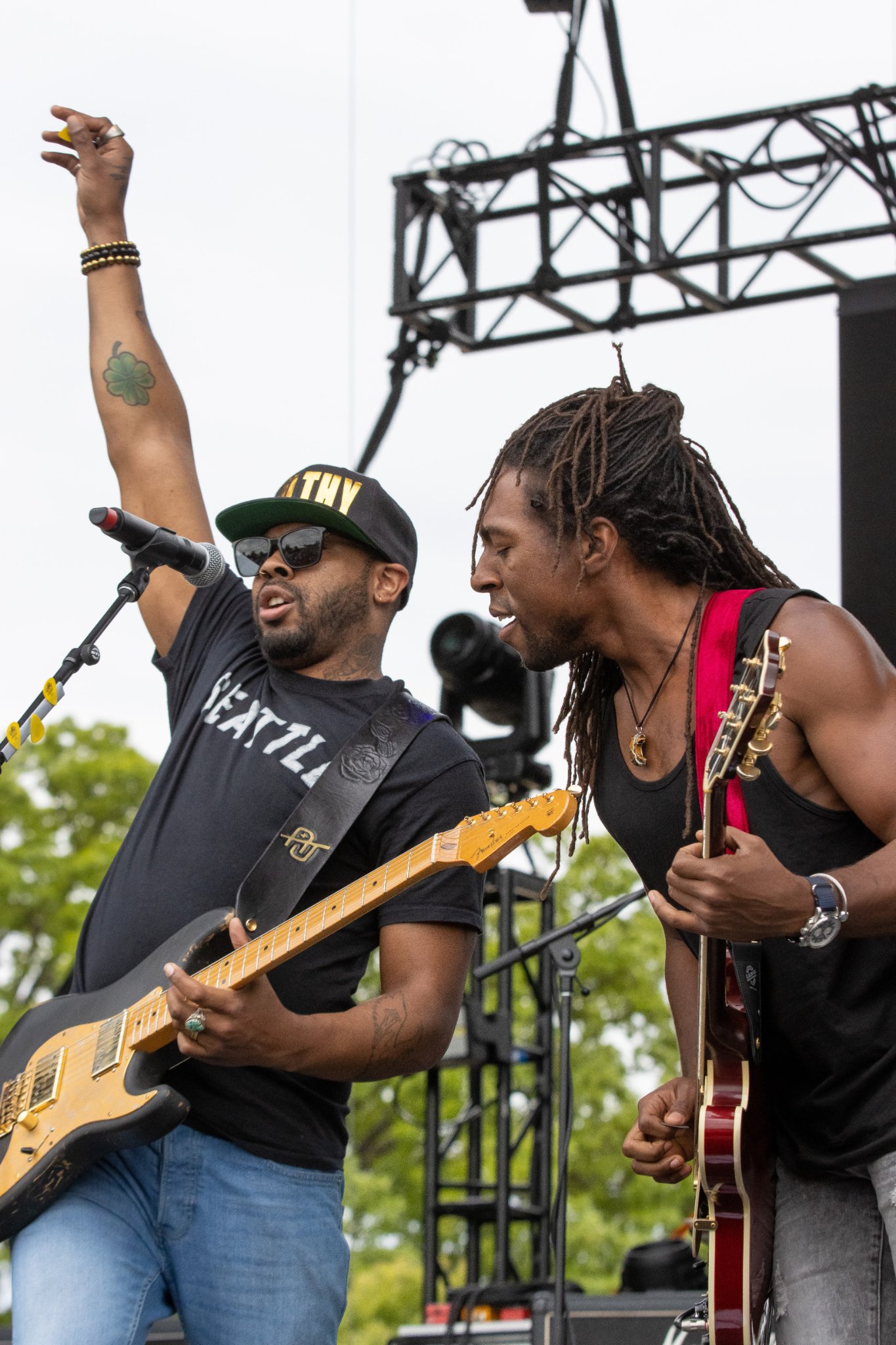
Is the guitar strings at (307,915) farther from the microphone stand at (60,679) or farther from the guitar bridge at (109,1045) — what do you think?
the microphone stand at (60,679)

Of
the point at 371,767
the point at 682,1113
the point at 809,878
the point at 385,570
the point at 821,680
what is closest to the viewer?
the point at 809,878

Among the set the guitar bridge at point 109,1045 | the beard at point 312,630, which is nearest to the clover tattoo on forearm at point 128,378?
the beard at point 312,630

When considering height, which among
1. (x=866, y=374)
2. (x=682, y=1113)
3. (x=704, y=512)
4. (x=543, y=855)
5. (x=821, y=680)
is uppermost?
(x=543, y=855)

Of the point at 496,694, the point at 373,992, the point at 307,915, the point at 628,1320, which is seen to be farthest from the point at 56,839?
the point at 307,915

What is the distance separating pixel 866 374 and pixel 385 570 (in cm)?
265

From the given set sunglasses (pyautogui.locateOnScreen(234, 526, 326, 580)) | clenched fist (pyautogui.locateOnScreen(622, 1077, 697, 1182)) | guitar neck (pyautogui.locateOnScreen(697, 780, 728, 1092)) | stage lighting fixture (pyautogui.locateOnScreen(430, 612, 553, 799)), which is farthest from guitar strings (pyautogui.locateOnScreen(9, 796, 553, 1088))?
stage lighting fixture (pyautogui.locateOnScreen(430, 612, 553, 799))

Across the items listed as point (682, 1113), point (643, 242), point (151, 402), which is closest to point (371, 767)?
point (682, 1113)

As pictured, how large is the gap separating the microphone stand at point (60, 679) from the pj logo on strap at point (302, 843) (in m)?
0.51

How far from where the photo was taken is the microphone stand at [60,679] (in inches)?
117

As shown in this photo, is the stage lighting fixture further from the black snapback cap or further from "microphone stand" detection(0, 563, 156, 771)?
"microphone stand" detection(0, 563, 156, 771)

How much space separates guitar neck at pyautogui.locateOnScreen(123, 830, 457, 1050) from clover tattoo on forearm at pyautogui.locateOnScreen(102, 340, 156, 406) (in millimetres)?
1523

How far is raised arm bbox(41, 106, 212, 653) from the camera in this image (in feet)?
12.0

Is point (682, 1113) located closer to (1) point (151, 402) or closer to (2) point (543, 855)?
(1) point (151, 402)

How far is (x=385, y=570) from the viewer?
142 inches
